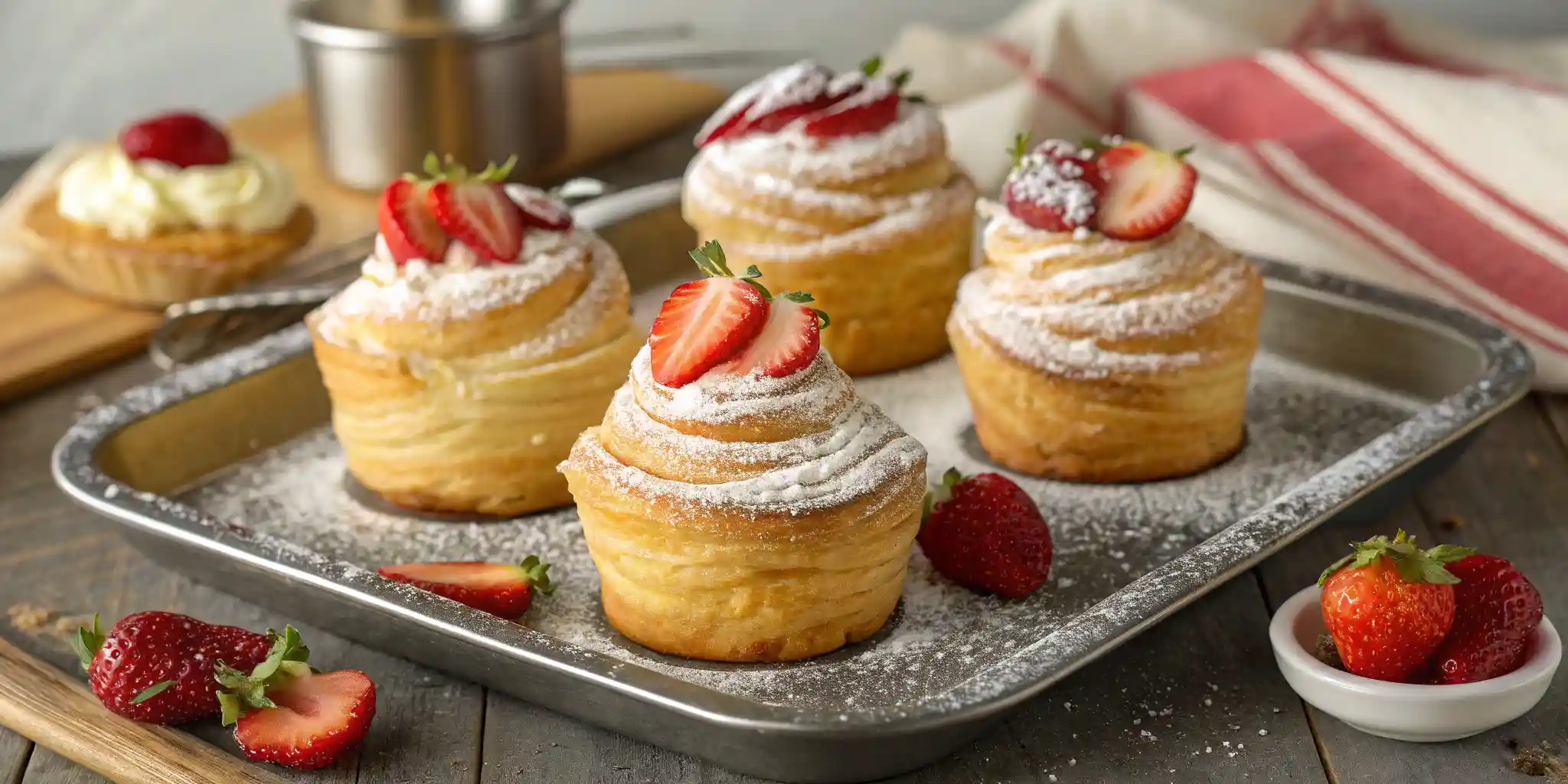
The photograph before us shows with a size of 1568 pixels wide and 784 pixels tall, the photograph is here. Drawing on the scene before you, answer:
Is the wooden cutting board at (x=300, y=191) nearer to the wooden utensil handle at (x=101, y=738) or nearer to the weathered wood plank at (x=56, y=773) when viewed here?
the wooden utensil handle at (x=101, y=738)

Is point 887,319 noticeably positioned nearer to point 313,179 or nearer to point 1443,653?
point 1443,653

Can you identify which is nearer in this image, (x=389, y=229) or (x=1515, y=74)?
(x=389, y=229)

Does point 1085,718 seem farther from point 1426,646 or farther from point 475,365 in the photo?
point 475,365

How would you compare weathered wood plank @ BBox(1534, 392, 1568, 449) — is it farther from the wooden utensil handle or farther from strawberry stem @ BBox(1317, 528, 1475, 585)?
the wooden utensil handle

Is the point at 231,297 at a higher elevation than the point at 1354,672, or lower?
lower

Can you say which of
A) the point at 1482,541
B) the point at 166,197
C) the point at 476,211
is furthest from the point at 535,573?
the point at 166,197

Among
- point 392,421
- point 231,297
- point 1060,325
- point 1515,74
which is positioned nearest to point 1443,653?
point 1060,325
